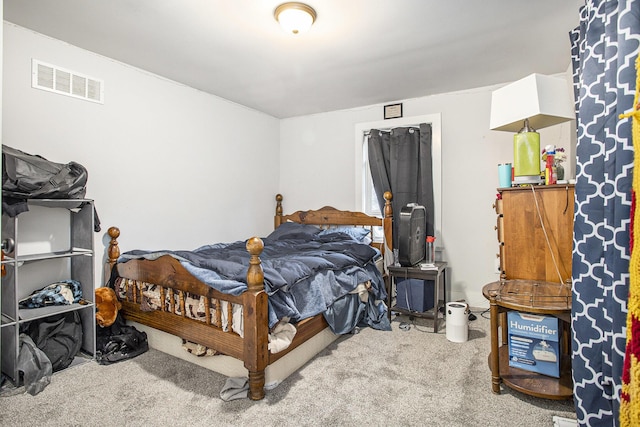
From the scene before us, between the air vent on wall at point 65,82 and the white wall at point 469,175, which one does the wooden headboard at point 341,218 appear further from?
the air vent on wall at point 65,82

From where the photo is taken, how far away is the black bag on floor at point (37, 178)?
2.02 m

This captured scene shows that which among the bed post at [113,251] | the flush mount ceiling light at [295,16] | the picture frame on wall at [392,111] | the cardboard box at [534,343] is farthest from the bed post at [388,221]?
the bed post at [113,251]

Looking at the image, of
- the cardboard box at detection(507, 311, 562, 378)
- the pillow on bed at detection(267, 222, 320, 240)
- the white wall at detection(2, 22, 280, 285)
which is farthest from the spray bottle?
the white wall at detection(2, 22, 280, 285)

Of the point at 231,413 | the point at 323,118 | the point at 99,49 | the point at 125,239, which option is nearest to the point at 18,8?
the point at 99,49

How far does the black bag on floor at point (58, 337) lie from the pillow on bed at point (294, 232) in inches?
80.7

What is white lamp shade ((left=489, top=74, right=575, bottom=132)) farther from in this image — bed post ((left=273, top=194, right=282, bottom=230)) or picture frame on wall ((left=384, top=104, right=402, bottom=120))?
bed post ((left=273, top=194, right=282, bottom=230))

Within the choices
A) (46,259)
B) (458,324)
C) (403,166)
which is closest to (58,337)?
(46,259)

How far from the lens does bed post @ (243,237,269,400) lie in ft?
6.36

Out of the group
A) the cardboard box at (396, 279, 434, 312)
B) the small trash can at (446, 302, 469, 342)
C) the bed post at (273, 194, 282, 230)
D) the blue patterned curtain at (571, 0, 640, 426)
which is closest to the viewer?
the blue patterned curtain at (571, 0, 640, 426)

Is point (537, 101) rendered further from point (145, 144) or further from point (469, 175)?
point (145, 144)

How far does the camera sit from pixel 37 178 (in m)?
2.13

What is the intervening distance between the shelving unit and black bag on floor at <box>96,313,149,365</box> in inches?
3.1

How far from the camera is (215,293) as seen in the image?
6.97 ft

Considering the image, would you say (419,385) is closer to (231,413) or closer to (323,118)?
(231,413)
